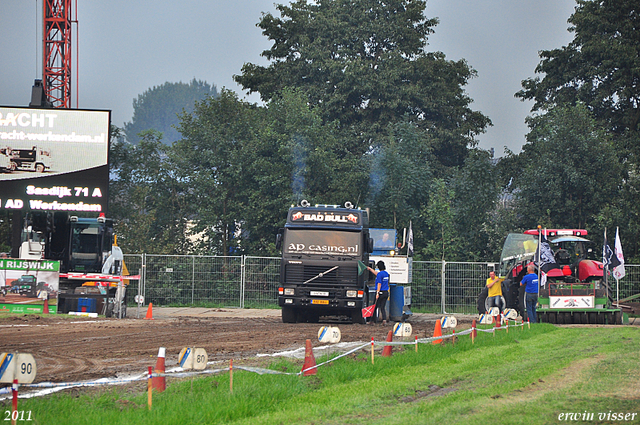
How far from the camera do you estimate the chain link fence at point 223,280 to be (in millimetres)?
30969

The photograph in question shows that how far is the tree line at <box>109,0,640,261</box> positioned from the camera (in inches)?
1390

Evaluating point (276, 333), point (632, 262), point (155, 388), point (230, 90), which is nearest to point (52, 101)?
point (230, 90)

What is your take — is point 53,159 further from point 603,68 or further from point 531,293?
point 603,68

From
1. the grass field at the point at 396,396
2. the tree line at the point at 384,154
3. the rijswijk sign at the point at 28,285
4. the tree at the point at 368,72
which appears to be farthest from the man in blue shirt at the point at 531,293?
the tree at the point at 368,72

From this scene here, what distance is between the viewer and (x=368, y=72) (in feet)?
148

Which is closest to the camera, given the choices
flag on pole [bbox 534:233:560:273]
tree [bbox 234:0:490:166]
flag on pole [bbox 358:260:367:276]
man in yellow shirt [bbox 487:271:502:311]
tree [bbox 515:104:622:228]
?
flag on pole [bbox 358:260:367:276]

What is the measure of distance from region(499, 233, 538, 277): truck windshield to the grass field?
12450 millimetres

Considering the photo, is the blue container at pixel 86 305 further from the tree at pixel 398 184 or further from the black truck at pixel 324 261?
the tree at pixel 398 184

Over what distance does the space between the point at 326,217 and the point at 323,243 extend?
81 cm

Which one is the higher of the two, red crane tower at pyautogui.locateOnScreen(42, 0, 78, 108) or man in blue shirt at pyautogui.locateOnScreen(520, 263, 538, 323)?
red crane tower at pyautogui.locateOnScreen(42, 0, 78, 108)

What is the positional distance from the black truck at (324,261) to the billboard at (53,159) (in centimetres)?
630

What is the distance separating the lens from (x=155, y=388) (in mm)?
8875

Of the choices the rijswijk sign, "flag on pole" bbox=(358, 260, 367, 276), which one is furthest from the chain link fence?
"flag on pole" bbox=(358, 260, 367, 276)

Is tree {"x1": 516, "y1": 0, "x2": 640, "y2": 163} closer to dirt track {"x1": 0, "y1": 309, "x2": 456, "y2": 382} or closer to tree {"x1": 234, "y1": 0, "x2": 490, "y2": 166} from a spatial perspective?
tree {"x1": 234, "y1": 0, "x2": 490, "y2": 166}
